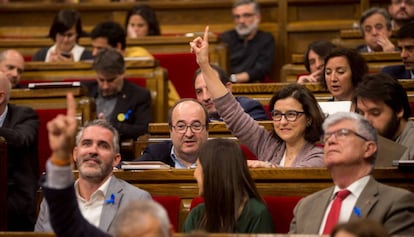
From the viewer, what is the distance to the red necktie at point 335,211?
270cm

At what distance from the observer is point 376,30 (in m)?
5.01

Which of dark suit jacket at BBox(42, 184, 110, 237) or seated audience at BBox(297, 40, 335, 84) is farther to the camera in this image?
seated audience at BBox(297, 40, 335, 84)

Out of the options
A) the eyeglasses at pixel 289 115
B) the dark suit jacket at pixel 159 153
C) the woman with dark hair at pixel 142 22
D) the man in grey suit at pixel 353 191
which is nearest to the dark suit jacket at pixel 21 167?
the dark suit jacket at pixel 159 153

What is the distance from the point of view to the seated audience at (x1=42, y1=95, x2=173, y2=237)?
2199 millimetres

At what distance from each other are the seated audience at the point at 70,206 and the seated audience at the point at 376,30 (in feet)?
8.76

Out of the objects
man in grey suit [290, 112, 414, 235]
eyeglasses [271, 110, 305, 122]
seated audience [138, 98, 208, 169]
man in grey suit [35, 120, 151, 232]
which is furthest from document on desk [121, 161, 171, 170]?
man in grey suit [290, 112, 414, 235]

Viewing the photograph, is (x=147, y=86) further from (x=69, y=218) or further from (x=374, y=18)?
(x=69, y=218)

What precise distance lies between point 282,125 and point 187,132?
0.33 meters

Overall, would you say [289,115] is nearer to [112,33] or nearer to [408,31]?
[408,31]

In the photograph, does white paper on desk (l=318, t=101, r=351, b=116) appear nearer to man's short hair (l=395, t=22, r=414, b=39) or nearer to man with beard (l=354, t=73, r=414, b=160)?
man with beard (l=354, t=73, r=414, b=160)

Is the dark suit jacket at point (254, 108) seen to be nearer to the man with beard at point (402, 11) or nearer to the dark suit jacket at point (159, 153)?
the dark suit jacket at point (159, 153)

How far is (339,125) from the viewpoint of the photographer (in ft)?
9.22

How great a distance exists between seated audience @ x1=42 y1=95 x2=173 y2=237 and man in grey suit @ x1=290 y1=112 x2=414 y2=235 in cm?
53

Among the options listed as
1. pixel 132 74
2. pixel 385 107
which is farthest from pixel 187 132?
pixel 132 74
